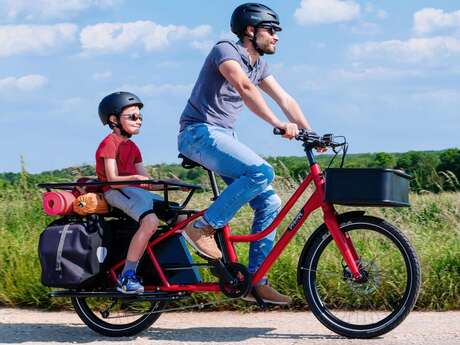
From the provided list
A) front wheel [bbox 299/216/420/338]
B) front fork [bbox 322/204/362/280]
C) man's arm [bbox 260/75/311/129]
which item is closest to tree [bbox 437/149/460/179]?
front wheel [bbox 299/216/420/338]

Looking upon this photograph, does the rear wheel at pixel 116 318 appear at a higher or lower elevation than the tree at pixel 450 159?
lower

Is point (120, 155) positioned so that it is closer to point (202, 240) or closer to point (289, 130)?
point (202, 240)

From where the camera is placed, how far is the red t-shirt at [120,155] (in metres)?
6.35

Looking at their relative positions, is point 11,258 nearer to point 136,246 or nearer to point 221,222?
point 136,246

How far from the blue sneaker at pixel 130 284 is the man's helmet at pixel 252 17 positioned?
178 cm

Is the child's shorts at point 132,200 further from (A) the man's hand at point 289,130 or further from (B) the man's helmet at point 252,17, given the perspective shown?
(B) the man's helmet at point 252,17

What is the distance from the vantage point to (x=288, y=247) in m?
8.28

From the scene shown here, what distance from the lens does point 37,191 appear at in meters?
11.5

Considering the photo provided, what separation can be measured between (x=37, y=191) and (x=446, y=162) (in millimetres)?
8200

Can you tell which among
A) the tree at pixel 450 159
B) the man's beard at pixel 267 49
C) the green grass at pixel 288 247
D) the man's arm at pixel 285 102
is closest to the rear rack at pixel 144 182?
the man's arm at pixel 285 102

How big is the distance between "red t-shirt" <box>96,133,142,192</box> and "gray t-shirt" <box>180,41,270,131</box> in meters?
0.43

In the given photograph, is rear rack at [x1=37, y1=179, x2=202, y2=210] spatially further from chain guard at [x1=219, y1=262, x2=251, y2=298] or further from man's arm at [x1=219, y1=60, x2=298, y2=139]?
man's arm at [x1=219, y1=60, x2=298, y2=139]

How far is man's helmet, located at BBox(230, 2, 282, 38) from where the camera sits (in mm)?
6137

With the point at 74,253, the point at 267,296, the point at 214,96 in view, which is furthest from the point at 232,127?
the point at 74,253
